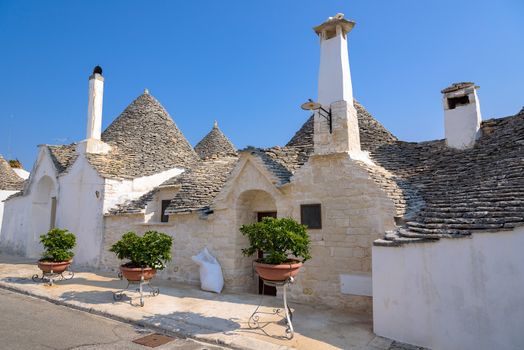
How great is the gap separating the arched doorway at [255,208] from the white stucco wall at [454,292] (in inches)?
180

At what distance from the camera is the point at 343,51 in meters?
9.12

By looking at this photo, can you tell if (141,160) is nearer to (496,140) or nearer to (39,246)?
(39,246)

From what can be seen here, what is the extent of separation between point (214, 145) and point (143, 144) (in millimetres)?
6673

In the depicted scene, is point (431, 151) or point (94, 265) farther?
point (94, 265)

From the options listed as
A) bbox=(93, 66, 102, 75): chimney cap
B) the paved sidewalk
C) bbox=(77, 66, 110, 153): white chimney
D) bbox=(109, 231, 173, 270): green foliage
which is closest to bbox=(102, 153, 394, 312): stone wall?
the paved sidewalk

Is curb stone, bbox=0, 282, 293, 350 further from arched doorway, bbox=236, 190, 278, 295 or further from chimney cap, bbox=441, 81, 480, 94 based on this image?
chimney cap, bbox=441, 81, 480, 94

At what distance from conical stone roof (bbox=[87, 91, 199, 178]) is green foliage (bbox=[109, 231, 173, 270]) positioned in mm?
6924

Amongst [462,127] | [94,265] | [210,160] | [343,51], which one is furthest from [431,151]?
[94,265]

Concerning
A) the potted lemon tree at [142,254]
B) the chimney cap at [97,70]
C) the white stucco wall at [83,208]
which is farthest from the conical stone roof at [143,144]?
the potted lemon tree at [142,254]

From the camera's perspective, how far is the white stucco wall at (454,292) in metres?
4.51

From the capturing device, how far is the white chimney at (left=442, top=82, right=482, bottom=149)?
9.07m

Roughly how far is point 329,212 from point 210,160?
7.82 meters

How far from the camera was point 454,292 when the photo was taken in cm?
500

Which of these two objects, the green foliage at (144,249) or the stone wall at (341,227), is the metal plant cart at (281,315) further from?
the green foliage at (144,249)
